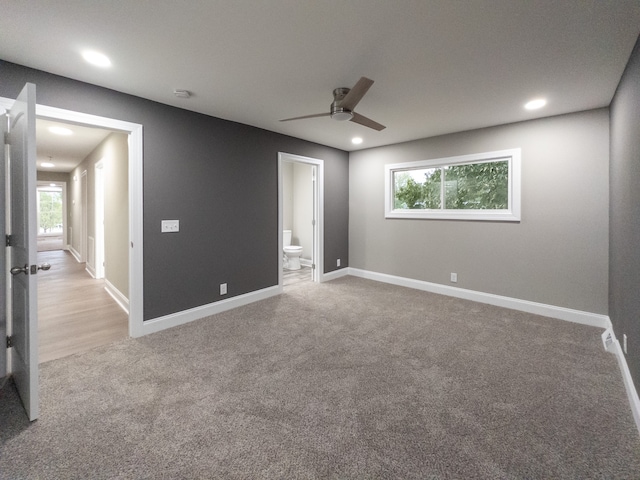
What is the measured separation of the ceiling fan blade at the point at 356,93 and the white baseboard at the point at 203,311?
2.70 meters

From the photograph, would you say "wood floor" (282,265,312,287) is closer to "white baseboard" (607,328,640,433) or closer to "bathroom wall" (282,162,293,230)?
"bathroom wall" (282,162,293,230)

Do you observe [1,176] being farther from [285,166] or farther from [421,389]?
[285,166]

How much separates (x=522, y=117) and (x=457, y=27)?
233 cm

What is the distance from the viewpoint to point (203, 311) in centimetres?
356

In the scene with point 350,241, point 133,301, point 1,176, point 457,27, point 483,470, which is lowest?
point 483,470

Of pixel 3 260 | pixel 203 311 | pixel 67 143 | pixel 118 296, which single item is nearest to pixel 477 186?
pixel 203 311

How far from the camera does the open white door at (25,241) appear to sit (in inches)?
68.0

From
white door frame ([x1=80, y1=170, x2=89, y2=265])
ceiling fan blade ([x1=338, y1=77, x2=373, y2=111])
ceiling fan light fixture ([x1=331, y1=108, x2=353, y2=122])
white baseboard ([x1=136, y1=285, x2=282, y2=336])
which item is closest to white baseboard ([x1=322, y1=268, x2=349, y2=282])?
white baseboard ([x1=136, y1=285, x2=282, y2=336])

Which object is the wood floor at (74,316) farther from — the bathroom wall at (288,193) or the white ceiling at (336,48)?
the bathroom wall at (288,193)

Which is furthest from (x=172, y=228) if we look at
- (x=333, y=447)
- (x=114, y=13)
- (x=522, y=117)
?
(x=522, y=117)

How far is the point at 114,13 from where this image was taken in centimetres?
173

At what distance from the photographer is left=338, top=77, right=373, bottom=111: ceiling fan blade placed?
2.17 metres

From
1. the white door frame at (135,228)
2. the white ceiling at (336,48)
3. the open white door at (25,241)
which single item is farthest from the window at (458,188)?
the open white door at (25,241)

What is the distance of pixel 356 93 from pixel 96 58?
1964mm
